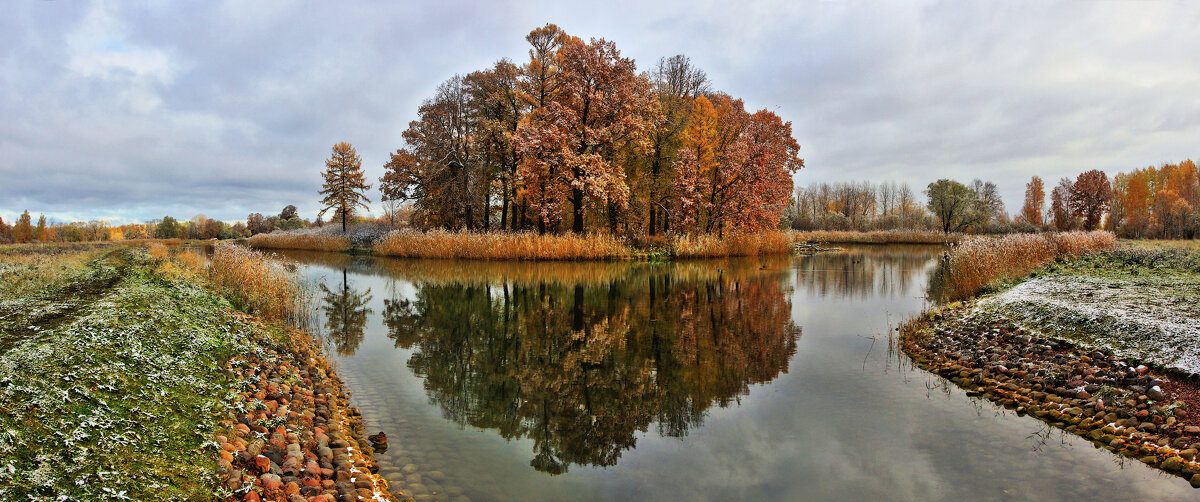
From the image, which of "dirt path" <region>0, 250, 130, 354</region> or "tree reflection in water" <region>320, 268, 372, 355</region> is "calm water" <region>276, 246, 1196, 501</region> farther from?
"dirt path" <region>0, 250, 130, 354</region>

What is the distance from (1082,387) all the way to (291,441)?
324 inches

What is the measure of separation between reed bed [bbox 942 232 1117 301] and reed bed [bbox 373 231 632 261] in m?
14.8

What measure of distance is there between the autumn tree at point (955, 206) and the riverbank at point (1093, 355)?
171ft

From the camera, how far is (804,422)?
5461 mm

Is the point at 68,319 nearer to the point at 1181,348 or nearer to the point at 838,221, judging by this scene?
the point at 1181,348

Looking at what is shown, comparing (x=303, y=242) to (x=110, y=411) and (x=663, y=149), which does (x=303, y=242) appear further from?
(x=110, y=411)

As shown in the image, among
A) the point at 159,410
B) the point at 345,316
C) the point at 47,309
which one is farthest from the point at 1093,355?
the point at 345,316

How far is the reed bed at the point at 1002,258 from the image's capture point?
13.2 metres

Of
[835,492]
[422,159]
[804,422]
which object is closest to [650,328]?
[804,422]

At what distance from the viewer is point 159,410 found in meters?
3.62

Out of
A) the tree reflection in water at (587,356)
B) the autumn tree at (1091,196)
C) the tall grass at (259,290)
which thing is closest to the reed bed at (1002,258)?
the tree reflection in water at (587,356)

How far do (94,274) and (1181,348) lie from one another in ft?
54.0

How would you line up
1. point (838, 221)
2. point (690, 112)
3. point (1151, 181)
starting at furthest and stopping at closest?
point (838, 221) < point (1151, 181) < point (690, 112)

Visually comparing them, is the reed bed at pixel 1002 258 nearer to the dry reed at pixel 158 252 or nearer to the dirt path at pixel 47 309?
the dirt path at pixel 47 309
